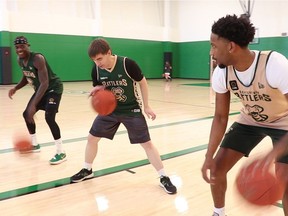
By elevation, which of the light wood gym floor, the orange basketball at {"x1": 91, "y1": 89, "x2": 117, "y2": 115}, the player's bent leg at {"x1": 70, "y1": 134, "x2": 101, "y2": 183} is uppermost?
the orange basketball at {"x1": 91, "y1": 89, "x2": 117, "y2": 115}

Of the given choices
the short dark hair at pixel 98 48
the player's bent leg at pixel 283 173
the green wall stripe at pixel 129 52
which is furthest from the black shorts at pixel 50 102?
the green wall stripe at pixel 129 52

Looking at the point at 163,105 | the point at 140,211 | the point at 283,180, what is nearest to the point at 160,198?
the point at 140,211

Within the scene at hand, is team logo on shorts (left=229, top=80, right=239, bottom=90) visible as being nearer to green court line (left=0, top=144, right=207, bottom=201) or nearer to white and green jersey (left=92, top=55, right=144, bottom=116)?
white and green jersey (left=92, top=55, right=144, bottom=116)

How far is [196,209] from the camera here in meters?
2.90

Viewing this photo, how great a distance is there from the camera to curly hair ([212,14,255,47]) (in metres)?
1.96

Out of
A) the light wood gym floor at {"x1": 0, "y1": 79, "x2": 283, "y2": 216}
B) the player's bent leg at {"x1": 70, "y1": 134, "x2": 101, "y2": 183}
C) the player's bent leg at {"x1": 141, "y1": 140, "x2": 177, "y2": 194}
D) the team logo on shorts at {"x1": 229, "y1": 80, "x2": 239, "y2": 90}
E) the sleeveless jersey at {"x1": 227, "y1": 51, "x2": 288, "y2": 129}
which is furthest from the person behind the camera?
the player's bent leg at {"x1": 70, "y1": 134, "x2": 101, "y2": 183}

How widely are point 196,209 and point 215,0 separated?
59.5 ft

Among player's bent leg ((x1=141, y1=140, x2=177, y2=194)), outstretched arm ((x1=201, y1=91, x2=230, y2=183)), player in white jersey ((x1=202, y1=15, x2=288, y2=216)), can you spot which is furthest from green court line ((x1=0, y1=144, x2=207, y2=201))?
outstretched arm ((x1=201, y1=91, x2=230, y2=183))

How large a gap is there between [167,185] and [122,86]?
42.2 inches

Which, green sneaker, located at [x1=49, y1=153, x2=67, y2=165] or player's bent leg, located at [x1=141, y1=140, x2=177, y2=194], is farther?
green sneaker, located at [x1=49, y1=153, x2=67, y2=165]

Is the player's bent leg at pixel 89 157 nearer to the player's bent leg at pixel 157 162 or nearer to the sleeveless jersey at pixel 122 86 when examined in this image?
the sleeveless jersey at pixel 122 86

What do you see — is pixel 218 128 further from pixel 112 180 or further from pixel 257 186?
pixel 112 180

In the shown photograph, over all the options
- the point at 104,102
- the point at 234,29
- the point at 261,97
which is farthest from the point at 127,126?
the point at 234,29

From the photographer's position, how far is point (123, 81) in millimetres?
3246
